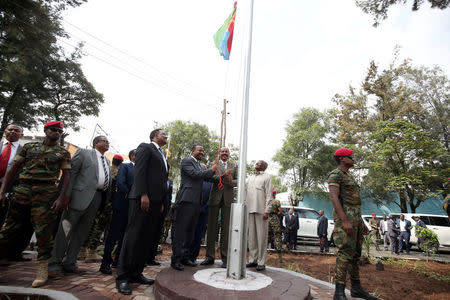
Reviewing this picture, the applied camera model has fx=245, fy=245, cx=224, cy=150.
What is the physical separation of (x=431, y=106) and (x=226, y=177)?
2719 centimetres

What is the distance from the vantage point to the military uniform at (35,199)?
109 inches

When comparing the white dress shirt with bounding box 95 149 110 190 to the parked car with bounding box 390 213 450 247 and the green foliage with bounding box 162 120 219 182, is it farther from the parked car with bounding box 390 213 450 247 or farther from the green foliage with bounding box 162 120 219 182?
the green foliage with bounding box 162 120 219 182

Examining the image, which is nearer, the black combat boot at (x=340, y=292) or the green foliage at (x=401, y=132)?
the black combat boot at (x=340, y=292)

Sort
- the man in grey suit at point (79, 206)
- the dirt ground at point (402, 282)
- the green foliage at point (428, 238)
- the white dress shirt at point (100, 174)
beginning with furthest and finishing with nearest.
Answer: the green foliage at point (428, 238), the dirt ground at point (402, 282), the white dress shirt at point (100, 174), the man in grey suit at point (79, 206)

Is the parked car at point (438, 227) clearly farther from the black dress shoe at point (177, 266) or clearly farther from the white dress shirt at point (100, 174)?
the white dress shirt at point (100, 174)

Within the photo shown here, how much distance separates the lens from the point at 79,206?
128 inches

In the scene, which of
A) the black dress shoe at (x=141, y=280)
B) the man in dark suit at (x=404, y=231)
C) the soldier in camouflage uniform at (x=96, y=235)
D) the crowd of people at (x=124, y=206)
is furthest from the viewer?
the man in dark suit at (x=404, y=231)

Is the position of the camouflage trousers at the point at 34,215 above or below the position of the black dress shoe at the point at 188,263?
above

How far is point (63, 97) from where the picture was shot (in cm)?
1759

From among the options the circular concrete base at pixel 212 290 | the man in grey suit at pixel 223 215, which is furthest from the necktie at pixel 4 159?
the man in grey suit at pixel 223 215

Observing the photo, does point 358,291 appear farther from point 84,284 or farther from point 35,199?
point 35,199

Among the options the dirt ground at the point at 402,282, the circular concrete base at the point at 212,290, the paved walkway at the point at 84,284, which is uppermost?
the circular concrete base at the point at 212,290

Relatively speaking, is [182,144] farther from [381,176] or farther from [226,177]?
[226,177]

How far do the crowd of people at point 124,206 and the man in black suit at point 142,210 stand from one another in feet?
0.04
